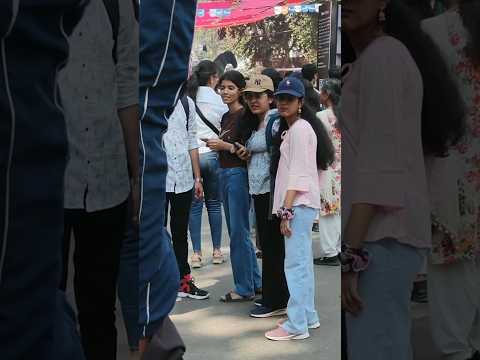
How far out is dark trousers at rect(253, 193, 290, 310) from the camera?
100 centimetres

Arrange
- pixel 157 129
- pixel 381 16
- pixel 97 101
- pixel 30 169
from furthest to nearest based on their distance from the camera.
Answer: pixel 381 16 < pixel 157 129 < pixel 97 101 < pixel 30 169

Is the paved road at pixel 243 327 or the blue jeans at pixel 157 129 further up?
the blue jeans at pixel 157 129

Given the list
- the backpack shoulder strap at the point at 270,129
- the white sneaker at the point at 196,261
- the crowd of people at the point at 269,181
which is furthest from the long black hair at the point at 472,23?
the white sneaker at the point at 196,261

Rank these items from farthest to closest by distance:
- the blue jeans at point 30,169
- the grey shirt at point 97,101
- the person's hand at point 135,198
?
the person's hand at point 135,198 < the grey shirt at point 97,101 < the blue jeans at point 30,169

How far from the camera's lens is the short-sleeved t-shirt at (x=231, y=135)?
3.24 feet

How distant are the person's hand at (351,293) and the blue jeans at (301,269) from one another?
0.16 ft

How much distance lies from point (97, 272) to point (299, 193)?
347 mm

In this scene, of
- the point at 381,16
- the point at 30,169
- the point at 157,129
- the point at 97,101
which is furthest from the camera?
the point at 381,16

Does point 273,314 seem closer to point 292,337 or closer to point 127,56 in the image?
point 292,337

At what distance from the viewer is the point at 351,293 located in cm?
102

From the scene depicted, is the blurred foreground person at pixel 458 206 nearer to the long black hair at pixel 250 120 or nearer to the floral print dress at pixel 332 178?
the floral print dress at pixel 332 178

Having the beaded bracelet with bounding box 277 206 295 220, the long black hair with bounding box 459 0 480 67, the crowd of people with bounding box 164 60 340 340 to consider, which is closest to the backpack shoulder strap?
the crowd of people with bounding box 164 60 340 340

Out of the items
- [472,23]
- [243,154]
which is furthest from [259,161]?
[472,23]

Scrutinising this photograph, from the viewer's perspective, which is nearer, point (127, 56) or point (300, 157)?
point (127, 56)
